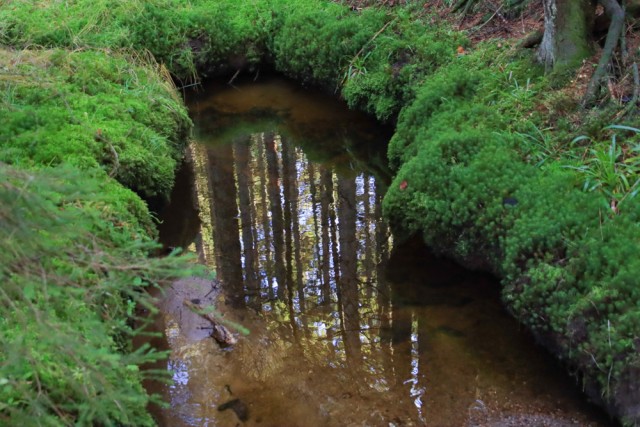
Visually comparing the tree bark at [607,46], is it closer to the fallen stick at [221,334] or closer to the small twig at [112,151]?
Answer: the fallen stick at [221,334]

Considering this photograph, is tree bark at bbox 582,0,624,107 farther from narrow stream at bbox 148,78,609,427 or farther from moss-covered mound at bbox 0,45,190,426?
moss-covered mound at bbox 0,45,190,426

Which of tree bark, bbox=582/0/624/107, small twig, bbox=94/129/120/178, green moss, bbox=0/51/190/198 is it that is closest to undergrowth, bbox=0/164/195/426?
green moss, bbox=0/51/190/198

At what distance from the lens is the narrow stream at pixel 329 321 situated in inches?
157

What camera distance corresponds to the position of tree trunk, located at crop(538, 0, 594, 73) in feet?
19.1

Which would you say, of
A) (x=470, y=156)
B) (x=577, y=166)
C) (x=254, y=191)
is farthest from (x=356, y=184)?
(x=577, y=166)

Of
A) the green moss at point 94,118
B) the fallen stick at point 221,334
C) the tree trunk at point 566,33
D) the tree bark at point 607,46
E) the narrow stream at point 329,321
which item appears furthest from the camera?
the tree trunk at point 566,33

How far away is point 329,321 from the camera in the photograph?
4.79 m

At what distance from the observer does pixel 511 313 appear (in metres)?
4.66

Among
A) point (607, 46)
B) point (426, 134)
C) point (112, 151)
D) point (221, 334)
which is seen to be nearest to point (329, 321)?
point (221, 334)

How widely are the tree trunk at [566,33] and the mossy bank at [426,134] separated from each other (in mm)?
224

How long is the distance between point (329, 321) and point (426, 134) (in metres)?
2.10

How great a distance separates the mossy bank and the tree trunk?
8.8 inches

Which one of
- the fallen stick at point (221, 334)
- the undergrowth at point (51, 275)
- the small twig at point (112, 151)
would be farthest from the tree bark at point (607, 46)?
the undergrowth at point (51, 275)

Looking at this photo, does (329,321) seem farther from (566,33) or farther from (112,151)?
(566,33)
